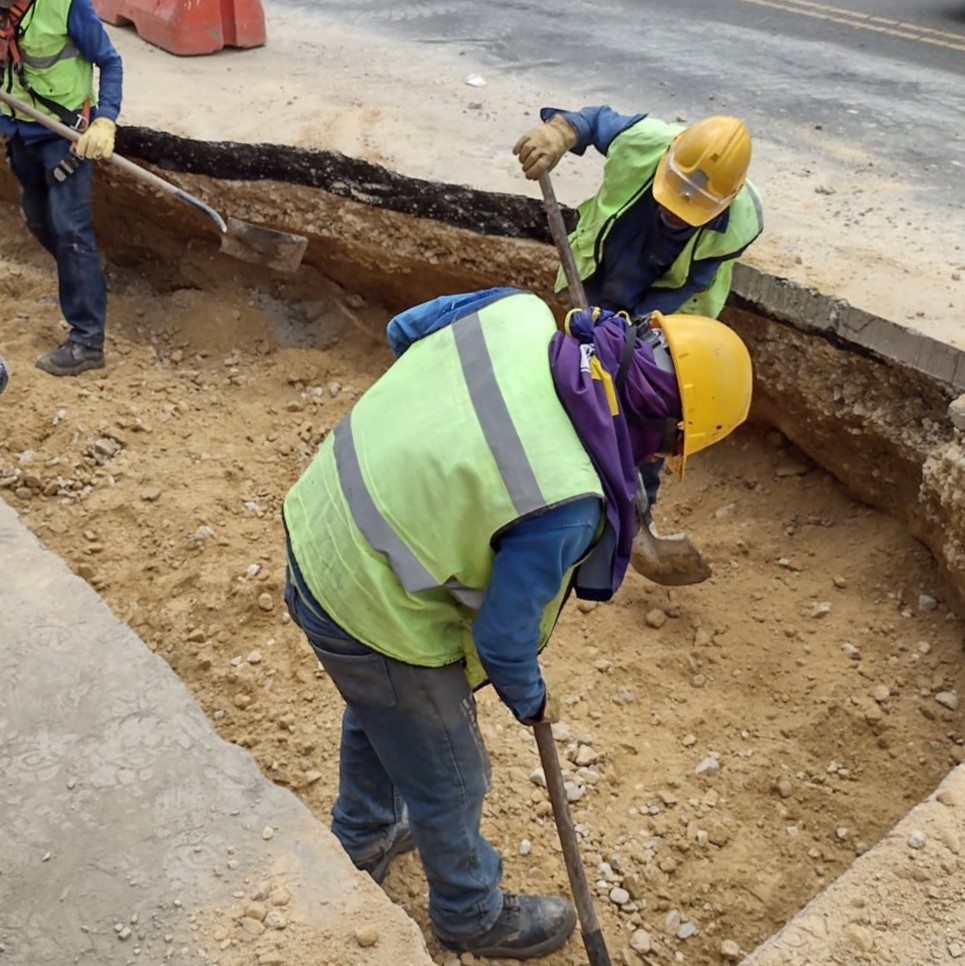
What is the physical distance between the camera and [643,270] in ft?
12.3

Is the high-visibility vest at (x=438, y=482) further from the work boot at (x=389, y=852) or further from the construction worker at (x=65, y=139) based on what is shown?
the construction worker at (x=65, y=139)

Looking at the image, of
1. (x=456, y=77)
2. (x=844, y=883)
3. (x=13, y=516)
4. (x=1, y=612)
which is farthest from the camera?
(x=456, y=77)

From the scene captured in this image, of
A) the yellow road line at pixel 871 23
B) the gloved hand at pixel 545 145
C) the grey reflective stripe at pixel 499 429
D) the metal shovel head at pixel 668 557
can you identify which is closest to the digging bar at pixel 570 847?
the grey reflective stripe at pixel 499 429

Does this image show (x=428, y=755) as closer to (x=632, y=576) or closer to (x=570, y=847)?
(x=570, y=847)

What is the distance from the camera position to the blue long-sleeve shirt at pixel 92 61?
458 centimetres

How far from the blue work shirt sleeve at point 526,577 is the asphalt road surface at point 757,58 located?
3766mm

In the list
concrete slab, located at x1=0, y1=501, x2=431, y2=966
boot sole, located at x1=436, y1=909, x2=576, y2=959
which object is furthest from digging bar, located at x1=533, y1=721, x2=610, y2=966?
concrete slab, located at x1=0, y1=501, x2=431, y2=966

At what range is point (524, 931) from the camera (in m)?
2.87

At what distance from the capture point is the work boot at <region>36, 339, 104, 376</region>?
5.16m

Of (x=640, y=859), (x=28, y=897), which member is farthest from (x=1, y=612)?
(x=640, y=859)

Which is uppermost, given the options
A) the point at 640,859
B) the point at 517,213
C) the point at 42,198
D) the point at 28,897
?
the point at 517,213

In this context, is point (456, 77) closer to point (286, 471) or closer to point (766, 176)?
point (766, 176)

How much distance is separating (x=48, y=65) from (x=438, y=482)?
142 inches

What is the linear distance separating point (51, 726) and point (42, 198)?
3.36 metres
